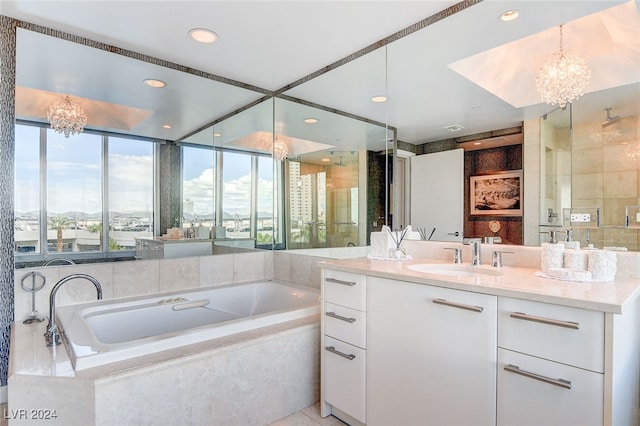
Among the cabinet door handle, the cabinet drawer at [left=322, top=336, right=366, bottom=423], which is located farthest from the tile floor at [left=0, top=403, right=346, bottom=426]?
the cabinet door handle

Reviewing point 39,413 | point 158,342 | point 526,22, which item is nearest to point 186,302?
point 158,342

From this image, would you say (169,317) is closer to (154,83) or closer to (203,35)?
(154,83)

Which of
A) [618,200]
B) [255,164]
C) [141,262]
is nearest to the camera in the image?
[618,200]

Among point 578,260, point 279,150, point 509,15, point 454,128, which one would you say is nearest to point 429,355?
point 578,260

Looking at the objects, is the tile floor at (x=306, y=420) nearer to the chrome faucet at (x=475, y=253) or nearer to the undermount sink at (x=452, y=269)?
the undermount sink at (x=452, y=269)

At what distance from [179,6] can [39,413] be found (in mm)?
2092

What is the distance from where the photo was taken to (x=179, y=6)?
1948mm

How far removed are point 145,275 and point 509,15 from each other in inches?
115

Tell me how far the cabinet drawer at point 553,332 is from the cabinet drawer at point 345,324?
71cm

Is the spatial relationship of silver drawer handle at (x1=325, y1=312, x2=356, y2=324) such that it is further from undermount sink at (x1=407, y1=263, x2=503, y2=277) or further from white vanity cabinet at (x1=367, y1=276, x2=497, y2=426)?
undermount sink at (x1=407, y1=263, x2=503, y2=277)

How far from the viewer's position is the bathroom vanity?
1.11 meters

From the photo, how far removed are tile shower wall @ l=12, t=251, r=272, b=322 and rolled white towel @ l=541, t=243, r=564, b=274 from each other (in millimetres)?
2344

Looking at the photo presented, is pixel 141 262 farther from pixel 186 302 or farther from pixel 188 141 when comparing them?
pixel 188 141

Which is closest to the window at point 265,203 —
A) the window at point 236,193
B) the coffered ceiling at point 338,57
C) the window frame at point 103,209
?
the window at point 236,193
